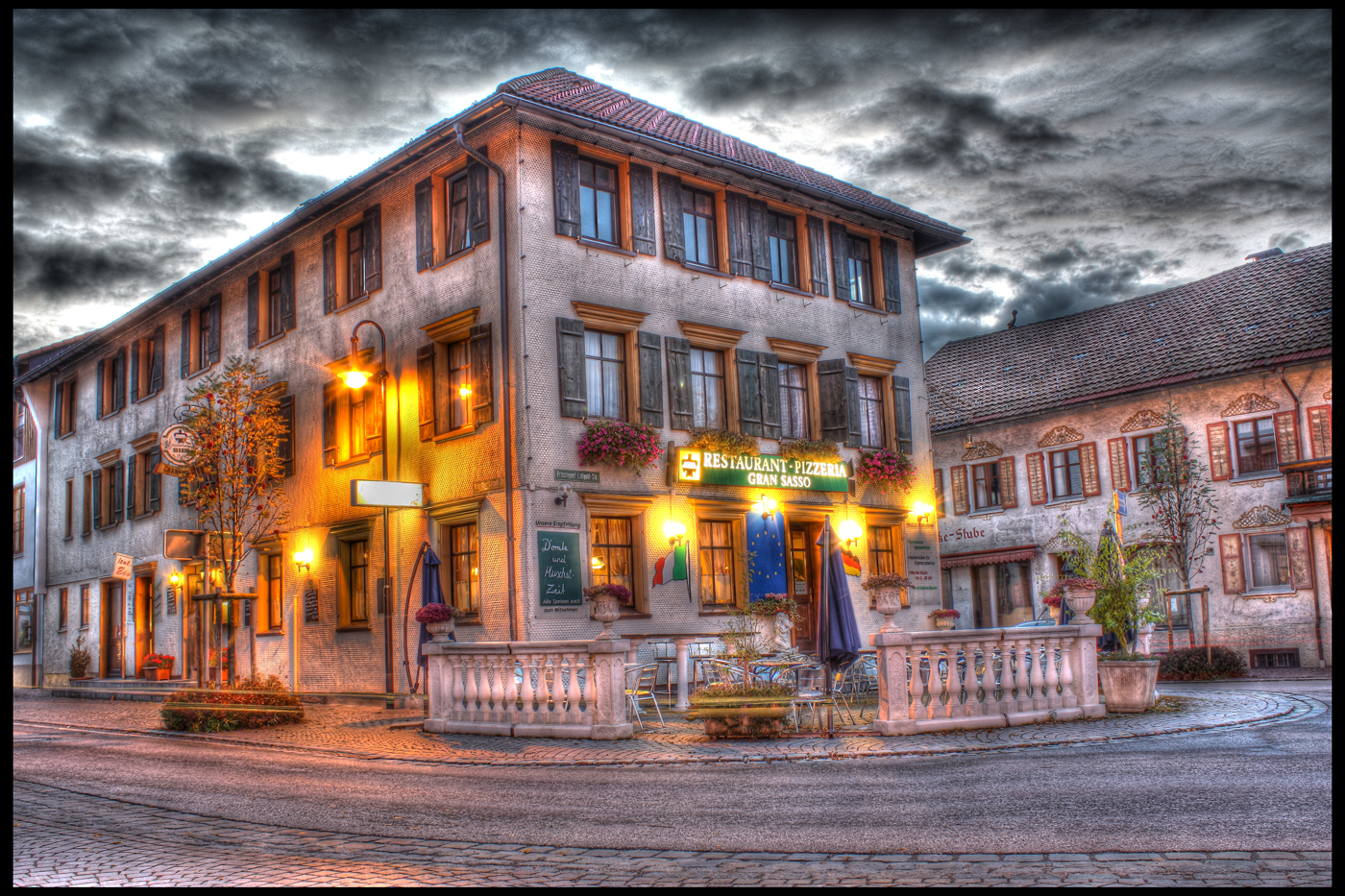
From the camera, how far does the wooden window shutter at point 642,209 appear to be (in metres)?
20.5

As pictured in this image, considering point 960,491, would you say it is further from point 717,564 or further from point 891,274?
point 717,564

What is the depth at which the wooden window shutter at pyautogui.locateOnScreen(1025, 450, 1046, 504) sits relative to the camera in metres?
31.3

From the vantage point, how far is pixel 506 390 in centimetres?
1862

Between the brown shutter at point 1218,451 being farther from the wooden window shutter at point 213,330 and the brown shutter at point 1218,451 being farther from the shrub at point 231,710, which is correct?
the wooden window shutter at point 213,330

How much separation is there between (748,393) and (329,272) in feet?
28.3

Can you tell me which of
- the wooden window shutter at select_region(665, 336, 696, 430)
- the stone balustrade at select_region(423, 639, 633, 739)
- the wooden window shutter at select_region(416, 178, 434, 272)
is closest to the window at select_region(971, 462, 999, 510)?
the wooden window shutter at select_region(665, 336, 696, 430)

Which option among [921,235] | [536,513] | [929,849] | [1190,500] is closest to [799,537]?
[536,513]

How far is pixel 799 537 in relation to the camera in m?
22.4

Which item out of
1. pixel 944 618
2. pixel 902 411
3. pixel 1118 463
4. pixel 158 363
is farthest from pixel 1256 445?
pixel 158 363

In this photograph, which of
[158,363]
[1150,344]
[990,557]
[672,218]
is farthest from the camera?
[990,557]

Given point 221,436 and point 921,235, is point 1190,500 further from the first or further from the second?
point 221,436

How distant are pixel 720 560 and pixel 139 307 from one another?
58.4 ft

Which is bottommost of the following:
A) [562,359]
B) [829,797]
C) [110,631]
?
[829,797]

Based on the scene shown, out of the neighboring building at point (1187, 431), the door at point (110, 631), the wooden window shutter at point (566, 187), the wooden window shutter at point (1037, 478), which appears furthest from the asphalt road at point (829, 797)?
the door at point (110, 631)
